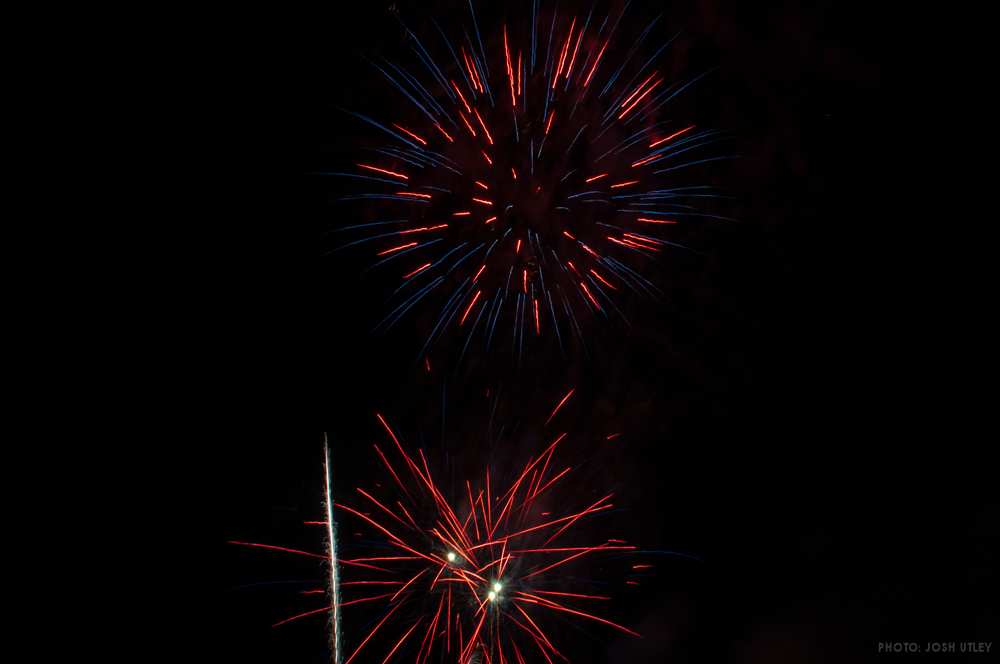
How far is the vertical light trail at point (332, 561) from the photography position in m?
6.80

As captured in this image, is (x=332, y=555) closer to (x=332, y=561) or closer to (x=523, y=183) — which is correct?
(x=332, y=561)

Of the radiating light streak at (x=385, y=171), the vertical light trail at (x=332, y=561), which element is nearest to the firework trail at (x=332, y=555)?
the vertical light trail at (x=332, y=561)

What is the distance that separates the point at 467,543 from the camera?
7.52 meters

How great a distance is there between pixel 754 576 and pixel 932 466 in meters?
2.71

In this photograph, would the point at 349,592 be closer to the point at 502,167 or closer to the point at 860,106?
the point at 502,167

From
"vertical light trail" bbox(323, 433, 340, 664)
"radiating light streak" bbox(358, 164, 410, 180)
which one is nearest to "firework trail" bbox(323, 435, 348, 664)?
"vertical light trail" bbox(323, 433, 340, 664)

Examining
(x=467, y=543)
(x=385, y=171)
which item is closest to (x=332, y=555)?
(x=467, y=543)

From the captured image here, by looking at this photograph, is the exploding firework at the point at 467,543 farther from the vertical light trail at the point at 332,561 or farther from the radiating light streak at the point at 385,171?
the radiating light streak at the point at 385,171

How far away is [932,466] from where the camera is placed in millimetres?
6918

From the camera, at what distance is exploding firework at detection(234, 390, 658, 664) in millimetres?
7508

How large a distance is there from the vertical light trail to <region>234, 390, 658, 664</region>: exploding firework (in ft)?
0.06

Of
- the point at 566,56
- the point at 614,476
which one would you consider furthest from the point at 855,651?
the point at 566,56

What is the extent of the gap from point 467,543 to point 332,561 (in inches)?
61.9

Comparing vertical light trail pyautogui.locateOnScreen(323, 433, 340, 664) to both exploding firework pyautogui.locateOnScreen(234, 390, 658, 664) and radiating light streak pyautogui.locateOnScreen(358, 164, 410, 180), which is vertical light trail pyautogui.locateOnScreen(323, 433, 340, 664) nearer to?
exploding firework pyautogui.locateOnScreen(234, 390, 658, 664)
